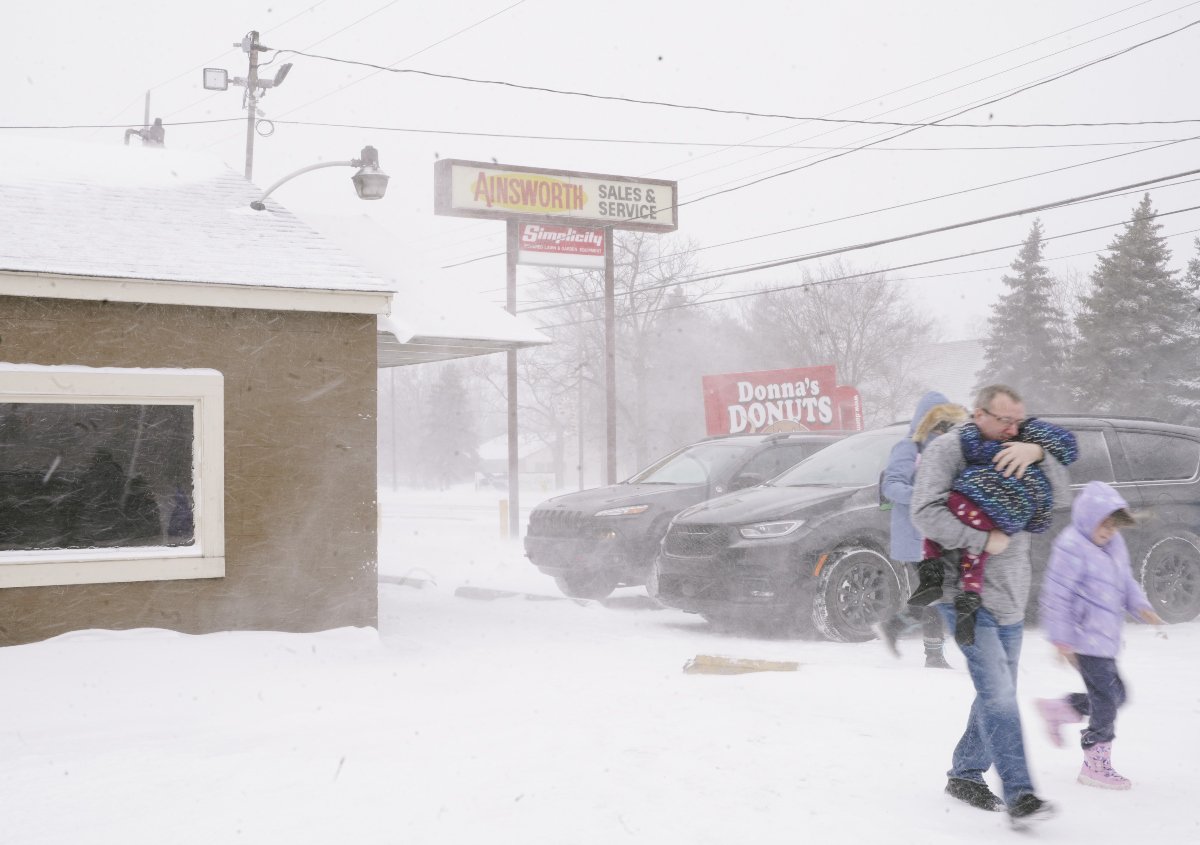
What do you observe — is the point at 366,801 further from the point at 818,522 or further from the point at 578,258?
the point at 578,258

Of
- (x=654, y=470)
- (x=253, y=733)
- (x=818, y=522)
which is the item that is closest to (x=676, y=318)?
(x=654, y=470)

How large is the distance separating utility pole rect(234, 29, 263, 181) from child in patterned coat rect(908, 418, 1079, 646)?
25.4 meters

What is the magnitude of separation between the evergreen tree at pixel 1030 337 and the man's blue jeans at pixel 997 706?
3804 cm

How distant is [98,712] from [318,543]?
218 cm

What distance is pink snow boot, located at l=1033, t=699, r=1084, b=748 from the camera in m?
4.90

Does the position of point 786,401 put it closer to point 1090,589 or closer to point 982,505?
point 1090,589

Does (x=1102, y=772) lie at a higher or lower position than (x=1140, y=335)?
lower

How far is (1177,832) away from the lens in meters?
4.32

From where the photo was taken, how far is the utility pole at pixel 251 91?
27.0m

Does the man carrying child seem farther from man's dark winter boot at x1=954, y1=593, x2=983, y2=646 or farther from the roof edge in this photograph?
the roof edge

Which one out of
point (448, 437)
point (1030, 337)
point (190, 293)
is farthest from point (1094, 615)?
point (448, 437)

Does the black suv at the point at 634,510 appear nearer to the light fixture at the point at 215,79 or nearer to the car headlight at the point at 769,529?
the car headlight at the point at 769,529

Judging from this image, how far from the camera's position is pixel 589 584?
11680 mm

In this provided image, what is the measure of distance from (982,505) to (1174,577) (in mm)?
6376
